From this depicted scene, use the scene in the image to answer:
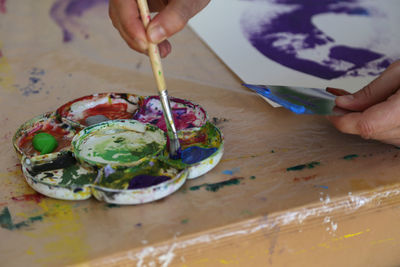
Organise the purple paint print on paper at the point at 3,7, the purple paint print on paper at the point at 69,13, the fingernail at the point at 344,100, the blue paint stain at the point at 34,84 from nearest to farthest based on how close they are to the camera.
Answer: the fingernail at the point at 344,100, the blue paint stain at the point at 34,84, the purple paint print on paper at the point at 69,13, the purple paint print on paper at the point at 3,7

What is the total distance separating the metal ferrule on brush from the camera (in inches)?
32.2

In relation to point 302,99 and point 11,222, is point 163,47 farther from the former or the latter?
point 11,222

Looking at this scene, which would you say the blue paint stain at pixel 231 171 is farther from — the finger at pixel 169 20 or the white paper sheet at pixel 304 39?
the white paper sheet at pixel 304 39

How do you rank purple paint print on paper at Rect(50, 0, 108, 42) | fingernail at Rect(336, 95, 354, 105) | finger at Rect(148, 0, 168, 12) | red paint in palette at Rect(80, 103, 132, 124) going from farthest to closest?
purple paint print on paper at Rect(50, 0, 108, 42)
finger at Rect(148, 0, 168, 12)
red paint in palette at Rect(80, 103, 132, 124)
fingernail at Rect(336, 95, 354, 105)

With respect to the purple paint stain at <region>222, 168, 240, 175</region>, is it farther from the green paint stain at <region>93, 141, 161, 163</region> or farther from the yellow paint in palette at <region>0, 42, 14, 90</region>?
the yellow paint in palette at <region>0, 42, 14, 90</region>

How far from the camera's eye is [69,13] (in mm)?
1780

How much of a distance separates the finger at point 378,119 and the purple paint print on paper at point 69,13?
1.13 metres

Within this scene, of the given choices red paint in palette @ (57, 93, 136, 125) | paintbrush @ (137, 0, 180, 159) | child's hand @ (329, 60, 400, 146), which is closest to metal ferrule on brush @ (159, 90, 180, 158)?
paintbrush @ (137, 0, 180, 159)

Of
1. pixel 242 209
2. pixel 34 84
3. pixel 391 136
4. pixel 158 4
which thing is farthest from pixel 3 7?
pixel 391 136

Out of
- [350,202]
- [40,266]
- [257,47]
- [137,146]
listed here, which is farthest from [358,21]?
[40,266]

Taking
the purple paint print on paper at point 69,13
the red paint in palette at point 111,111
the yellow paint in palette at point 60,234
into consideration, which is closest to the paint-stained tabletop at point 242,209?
the yellow paint in palette at point 60,234

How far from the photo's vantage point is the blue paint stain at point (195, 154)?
2.75ft

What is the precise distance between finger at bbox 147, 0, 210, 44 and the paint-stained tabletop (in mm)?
296

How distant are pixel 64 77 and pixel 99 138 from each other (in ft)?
1.71
